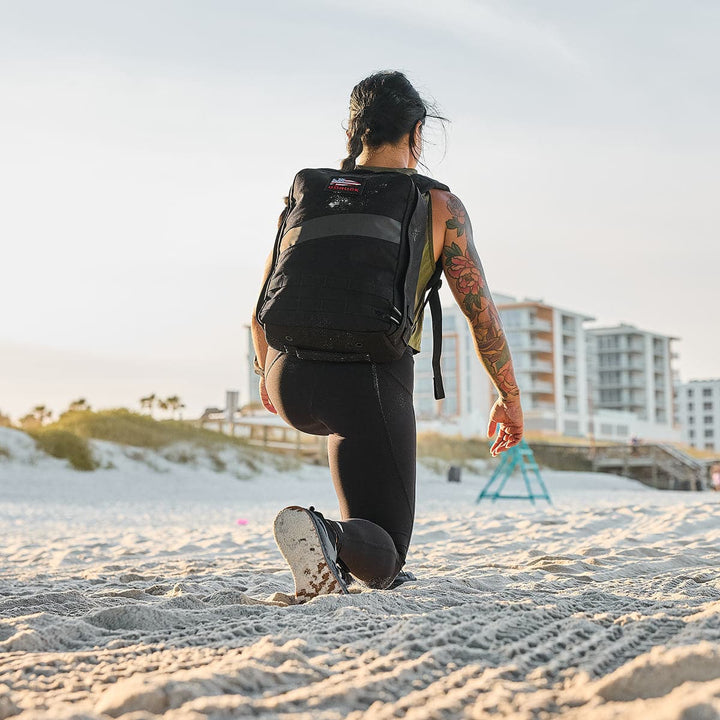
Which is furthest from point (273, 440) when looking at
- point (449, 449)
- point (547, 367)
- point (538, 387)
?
point (547, 367)

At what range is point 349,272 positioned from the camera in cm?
244

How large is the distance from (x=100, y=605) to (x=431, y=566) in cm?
157

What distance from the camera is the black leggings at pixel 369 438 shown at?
2.49m

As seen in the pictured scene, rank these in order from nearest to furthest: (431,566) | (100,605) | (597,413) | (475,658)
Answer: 1. (475,658)
2. (100,605)
3. (431,566)
4. (597,413)

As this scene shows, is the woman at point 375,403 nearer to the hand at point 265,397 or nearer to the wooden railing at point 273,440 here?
the hand at point 265,397

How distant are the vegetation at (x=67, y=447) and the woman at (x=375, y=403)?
16396 millimetres

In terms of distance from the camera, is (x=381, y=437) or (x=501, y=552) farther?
(x=501, y=552)

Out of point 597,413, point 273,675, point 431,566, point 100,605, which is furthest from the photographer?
point 597,413

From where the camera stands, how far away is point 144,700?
1371mm

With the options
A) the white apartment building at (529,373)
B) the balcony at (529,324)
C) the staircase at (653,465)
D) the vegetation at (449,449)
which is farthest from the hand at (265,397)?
the balcony at (529,324)

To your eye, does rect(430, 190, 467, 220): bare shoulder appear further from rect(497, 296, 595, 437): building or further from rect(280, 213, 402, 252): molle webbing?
rect(497, 296, 595, 437): building

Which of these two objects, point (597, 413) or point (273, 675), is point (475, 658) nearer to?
point (273, 675)

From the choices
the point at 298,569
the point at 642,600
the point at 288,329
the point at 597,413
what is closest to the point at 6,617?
the point at 298,569

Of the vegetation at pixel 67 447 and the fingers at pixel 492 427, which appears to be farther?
the vegetation at pixel 67 447
